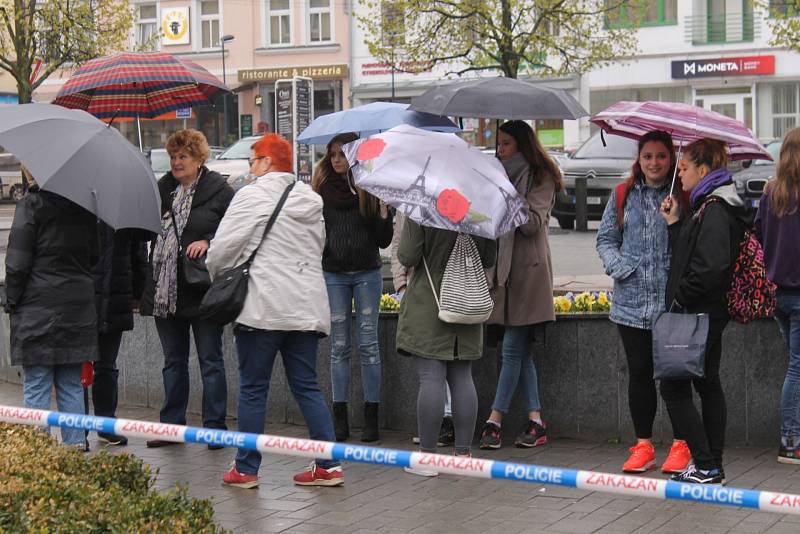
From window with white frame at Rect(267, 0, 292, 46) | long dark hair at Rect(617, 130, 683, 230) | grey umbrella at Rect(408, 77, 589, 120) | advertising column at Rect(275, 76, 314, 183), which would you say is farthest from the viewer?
window with white frame at Rect(267, 0, 292, 46)

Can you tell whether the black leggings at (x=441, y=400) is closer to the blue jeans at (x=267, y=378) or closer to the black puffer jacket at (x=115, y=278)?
the blue jeans at (x=267, y=378)

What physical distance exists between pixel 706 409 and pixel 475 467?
9.14 ft

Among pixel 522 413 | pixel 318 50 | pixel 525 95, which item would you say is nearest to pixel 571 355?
pixel 522 413

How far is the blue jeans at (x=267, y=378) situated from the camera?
20.7 feet

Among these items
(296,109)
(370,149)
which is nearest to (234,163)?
(296,109)

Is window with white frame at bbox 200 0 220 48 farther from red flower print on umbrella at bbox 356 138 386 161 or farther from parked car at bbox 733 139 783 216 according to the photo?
red flower print on umbrella at bbox 356 138 386 161

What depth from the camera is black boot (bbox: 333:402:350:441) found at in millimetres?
7633

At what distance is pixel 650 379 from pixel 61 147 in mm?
A: 3174

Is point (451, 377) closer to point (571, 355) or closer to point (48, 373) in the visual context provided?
point (571, 355)

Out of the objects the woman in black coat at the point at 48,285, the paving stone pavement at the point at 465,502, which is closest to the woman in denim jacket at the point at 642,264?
the paving stone pavement at the point at 465,502

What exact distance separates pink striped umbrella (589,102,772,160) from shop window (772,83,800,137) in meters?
34.6

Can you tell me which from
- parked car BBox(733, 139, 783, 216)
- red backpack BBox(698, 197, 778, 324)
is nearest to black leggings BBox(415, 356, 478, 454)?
red backpack BBox(698, 197, 778, 324)

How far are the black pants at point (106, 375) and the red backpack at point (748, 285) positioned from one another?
3.50m

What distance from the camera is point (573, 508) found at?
19.4 feet
